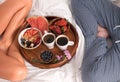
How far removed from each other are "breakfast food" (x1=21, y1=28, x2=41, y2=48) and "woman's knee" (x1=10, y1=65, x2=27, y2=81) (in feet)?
0.44

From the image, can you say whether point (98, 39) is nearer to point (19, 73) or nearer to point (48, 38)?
point (48, 38)

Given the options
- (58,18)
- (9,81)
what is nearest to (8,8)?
(58,18)

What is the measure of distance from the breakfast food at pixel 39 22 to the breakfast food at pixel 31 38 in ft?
0.12

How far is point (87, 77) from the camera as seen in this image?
113cm

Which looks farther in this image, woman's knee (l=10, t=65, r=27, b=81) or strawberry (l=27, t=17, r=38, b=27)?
strawberry (l=27, t=17, r=38, b=27)

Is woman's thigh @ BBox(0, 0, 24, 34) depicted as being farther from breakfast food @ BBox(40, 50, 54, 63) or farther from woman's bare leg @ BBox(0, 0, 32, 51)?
breakfast food @ BBox(40, 50, 54, 63)

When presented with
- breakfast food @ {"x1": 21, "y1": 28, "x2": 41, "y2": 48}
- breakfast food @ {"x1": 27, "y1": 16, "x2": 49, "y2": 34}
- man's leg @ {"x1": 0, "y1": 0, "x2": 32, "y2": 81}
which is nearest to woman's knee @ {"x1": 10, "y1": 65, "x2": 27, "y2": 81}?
man's leg @ {"x1": 0, "y1": 0, "x2": 32, "y2": 81}

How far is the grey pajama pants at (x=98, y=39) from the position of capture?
1.13m

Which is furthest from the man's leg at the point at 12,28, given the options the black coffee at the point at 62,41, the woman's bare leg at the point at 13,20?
the black coffee at the point at 62,41

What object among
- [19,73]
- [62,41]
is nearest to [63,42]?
[62,41]

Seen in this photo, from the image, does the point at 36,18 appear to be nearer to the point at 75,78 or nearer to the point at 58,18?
the point at 58,18

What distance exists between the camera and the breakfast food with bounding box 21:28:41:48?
1156 millimetres

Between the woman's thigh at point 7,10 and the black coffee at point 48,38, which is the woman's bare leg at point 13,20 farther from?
the black coffee at point 48,38

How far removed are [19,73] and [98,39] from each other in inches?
18.0
